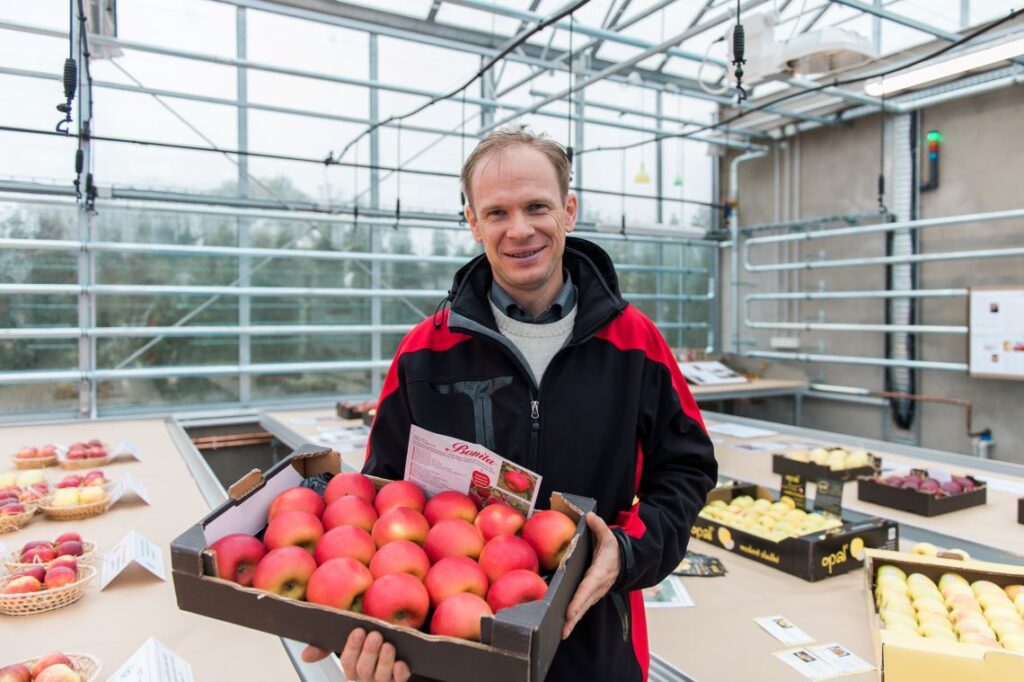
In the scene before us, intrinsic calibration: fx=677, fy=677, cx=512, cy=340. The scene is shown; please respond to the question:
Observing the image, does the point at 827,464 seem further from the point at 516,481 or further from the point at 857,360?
the point at 857,360

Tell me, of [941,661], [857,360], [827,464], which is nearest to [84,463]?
[941,661]

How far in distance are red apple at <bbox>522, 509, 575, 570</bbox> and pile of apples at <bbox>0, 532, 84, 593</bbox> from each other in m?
1.27

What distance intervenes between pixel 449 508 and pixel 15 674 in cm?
79

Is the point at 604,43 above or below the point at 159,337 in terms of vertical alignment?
above

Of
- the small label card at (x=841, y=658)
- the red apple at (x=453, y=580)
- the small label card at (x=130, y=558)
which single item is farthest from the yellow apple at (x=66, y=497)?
the small label card at (x=841, y=658)

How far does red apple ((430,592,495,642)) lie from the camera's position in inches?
32.6

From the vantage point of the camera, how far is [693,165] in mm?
8227

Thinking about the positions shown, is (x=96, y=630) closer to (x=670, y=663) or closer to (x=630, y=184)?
(x=670, y=663)

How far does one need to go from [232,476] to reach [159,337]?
3.96ft

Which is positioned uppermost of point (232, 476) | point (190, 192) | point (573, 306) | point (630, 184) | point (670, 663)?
point (630, 184)

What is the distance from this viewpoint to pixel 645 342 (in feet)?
4.17

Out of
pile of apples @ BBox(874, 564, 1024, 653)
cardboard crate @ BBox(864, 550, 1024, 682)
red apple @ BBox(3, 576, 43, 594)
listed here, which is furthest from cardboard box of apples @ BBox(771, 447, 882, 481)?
red apple @ BBox(3, 576, 43, 594)

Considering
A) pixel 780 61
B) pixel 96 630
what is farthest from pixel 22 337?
pixel 780 61

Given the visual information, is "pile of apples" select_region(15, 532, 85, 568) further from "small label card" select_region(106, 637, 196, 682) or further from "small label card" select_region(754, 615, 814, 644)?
"small label card" select_region(754, 615, 814, 644)
